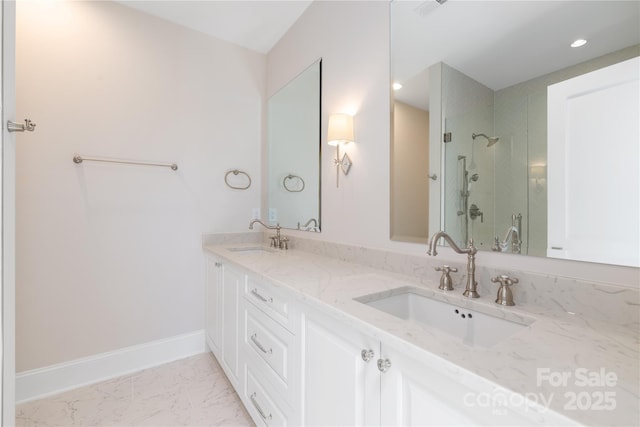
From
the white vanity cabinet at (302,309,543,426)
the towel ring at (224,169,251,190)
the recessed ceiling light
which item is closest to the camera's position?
the white vanity cabinet at (302,309,543,426)

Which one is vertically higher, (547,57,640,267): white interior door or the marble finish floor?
(547,57,640,267): white interior door

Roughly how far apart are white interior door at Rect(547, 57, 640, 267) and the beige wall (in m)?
0.46

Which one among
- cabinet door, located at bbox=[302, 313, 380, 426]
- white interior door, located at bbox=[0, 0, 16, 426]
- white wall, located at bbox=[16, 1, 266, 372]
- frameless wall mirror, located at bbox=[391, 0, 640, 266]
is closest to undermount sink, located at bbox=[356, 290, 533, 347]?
cabinet door, located at bbox=[302, 313, 380, 426]

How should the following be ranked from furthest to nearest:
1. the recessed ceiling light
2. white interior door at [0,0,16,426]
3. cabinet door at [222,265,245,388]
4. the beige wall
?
1. cabinet door at [222,265,245,388]
2. the beige wall
3. white interior door at [0,0,16,426]
4. the recessed ceiling light

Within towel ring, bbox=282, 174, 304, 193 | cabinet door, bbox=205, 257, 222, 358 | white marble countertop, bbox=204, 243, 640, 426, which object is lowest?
cabinet door, bbox=205, 257, 222, 358

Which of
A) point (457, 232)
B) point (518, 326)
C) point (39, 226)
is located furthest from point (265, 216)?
point (518, 326)

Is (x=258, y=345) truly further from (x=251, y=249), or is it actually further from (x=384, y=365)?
(x=251, y=249)

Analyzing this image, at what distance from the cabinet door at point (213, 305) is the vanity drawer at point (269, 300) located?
537 millimetres

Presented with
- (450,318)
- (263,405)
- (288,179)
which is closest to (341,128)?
(288,179)

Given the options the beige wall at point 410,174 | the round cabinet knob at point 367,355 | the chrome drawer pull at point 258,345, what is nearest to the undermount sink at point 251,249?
the chrome drawer pull at point 258,345

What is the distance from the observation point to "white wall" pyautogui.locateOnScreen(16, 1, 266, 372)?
65.8 inches

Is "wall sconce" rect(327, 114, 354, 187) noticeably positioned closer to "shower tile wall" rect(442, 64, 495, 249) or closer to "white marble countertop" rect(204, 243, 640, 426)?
"shower tile wall" rect(442, 64, 495, 249)

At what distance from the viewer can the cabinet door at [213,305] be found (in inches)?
73.0

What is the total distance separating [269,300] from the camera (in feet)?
4.00
